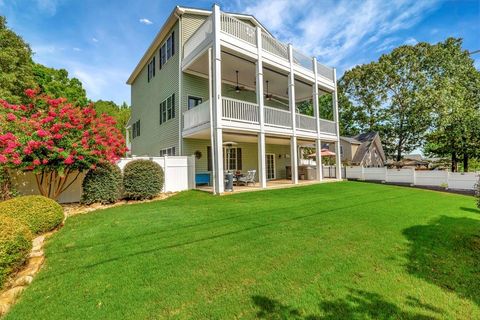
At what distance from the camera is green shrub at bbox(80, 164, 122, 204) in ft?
27.5

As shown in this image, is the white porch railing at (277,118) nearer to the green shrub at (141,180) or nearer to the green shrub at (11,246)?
the green shrub at (141,180)

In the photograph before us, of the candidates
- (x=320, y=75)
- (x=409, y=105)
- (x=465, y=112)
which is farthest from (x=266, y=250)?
(x=409, y=105)

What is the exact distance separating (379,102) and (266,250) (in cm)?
3040

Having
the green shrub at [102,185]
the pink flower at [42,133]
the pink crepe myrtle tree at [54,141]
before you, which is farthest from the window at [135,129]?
the pink flower at [42,133]

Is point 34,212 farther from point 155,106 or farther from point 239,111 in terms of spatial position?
point 155,106

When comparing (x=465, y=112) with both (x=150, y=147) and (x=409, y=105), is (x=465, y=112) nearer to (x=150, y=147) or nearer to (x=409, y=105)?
(x=409, y=105)

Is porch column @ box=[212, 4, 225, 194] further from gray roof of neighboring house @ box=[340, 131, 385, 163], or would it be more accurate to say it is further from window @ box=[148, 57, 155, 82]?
gray roof of neighboring house @ box=[340, 131, 385, 163]

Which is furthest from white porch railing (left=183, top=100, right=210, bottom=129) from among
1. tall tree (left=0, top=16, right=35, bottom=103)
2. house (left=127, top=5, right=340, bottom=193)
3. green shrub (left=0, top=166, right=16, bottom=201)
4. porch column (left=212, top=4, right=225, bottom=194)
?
tall tree (left=0, top=16, right=35, bottom=103)

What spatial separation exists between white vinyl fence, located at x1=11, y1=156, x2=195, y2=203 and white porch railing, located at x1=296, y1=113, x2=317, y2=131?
6567mm

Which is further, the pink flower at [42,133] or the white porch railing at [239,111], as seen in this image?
the white porch railing at [239,111]

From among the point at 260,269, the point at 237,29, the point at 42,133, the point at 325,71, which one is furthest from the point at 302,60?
the point at 260,269

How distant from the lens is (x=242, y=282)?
310 cm

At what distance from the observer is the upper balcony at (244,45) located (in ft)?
34.5

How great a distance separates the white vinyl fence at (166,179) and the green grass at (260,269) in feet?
11.4
